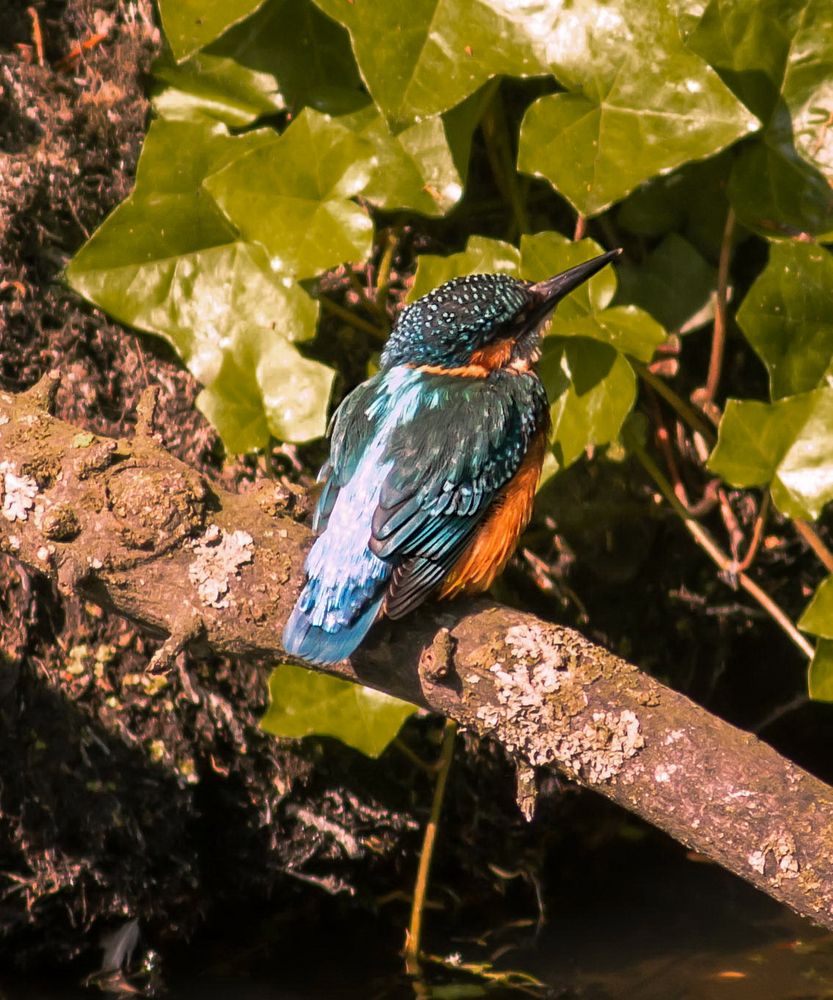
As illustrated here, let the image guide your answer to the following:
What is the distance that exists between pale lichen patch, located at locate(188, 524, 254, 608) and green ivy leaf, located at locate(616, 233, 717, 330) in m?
1.41

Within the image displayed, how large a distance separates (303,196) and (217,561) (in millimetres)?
983

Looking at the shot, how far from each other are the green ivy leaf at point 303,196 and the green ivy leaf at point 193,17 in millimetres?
264

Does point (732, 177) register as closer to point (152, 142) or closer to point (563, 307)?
point (563, 307)

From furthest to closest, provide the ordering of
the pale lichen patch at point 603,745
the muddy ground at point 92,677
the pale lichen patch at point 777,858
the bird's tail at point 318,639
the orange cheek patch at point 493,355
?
1. the muddy ground at point 92,677
2. the orange cheek patch at point 493,355
3. the bird's tail at point 318,639
4. the pale lichen patch at point 603,745
5. the pale lichen patch at point 777,858

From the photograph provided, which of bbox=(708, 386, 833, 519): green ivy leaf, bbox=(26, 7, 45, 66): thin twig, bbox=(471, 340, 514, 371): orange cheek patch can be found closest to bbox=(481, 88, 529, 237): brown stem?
bbox=(471, 340, 514, 371): orange cheek patch

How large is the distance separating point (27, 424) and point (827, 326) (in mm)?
1754

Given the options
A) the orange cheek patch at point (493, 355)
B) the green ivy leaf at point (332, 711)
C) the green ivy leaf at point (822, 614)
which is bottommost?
the green ivy leaf at point (332, 711)

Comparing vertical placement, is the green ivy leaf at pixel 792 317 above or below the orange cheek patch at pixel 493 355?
above

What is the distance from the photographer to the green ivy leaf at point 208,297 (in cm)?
291

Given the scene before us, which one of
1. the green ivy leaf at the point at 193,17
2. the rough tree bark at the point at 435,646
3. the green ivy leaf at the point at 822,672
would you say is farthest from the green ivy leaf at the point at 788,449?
the green ivy leaf at the point at 193,17

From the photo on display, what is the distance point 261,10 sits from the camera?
121 inches

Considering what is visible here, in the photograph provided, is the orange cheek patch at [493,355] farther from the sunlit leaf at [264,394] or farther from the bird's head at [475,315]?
the sunlit leaf at [264,394]

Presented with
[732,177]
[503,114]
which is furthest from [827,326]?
[503,114]

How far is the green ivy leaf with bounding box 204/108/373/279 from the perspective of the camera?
287 cm
